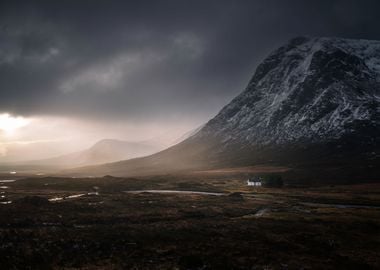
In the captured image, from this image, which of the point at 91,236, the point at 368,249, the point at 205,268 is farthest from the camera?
the point at 91,236

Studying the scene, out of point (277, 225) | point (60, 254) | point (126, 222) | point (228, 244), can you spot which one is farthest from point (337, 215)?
point (60, 254)

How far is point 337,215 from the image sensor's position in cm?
8456

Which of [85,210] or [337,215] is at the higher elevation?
[85,210]

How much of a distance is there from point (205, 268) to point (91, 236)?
22810 mm

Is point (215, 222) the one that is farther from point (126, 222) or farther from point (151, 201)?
point (151, 201)

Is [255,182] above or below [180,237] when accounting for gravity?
below

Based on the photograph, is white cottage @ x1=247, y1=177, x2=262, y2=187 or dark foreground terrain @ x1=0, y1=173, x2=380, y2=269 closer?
dark foreground terrain @ x1=0, y1=173, x2=380, y2=269

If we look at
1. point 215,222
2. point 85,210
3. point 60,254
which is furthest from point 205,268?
point 85,210

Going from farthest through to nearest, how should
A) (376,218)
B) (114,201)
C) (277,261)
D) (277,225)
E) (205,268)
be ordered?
(114,201) → (376,218) → (277,225) → (277,261) → (205,268)

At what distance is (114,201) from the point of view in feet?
346

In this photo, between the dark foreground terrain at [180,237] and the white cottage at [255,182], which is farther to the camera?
the white cottage at [255,182]

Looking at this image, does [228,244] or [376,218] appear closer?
[228,244]

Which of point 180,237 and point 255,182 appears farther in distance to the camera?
point 255,182

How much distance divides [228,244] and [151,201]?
56989 mm
